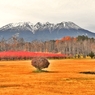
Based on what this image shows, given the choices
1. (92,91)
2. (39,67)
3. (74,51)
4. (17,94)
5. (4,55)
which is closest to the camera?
(17,94)

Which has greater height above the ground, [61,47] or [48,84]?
[61,47]

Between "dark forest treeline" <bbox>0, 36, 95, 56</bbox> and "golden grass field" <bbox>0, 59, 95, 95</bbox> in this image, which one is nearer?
"golden grass field" <bbox>0, 59, 95, 95</bbox>

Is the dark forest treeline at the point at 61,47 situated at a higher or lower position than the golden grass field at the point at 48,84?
higher

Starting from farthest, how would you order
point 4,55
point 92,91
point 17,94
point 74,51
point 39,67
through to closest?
point 74,51 → point 4,55 → point 39,67 → point 92,91 → point 17,94

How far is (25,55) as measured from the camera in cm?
11812

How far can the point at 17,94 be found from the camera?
21.7m

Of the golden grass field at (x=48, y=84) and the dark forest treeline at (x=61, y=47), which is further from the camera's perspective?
the dark forest treeline at (x=61, y=47)

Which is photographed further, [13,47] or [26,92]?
[13,47]

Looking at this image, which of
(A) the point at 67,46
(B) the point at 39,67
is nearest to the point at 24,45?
(A) the point at 67,46

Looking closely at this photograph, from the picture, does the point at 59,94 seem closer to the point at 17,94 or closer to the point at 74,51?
the point at 17,94

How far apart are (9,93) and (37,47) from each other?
171039 millimetres

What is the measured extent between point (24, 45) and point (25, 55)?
7871 centimetres

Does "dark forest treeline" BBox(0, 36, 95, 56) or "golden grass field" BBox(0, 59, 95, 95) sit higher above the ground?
"dark forest treeline" BBox(0, 36, 95, 56)

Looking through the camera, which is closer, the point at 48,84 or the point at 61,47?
the point at 48,84
